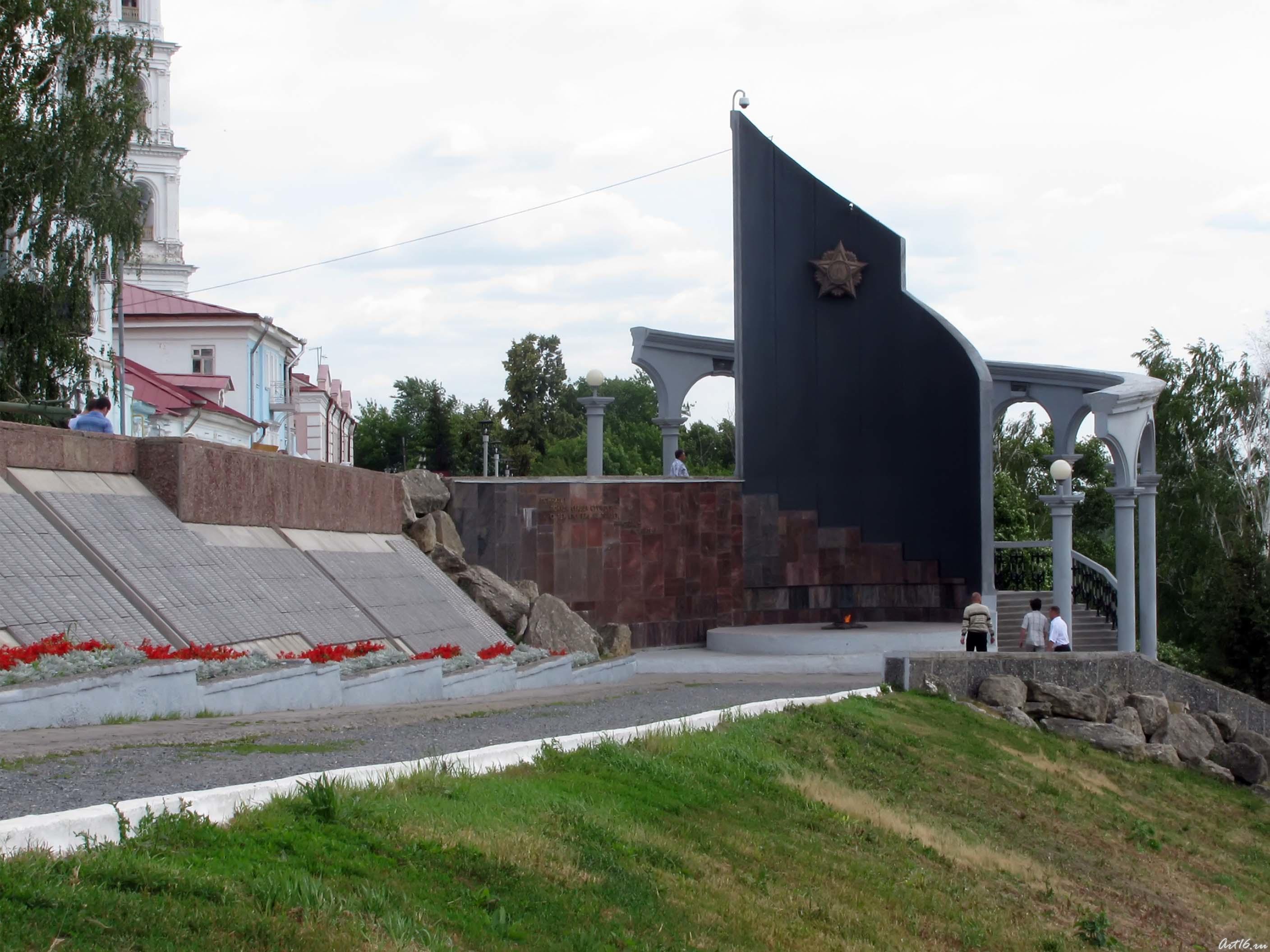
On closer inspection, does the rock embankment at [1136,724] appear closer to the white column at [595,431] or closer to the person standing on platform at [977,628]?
the person standing on platform at [977,628]

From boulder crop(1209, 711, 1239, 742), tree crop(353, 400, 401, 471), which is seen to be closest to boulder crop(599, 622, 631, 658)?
boulder crop(1209, 711, 1239, 742)

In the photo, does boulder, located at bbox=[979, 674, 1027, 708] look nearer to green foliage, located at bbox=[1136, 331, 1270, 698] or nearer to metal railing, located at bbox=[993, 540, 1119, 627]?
metal railing, located at bbox=[993, 540, 1119, 627]

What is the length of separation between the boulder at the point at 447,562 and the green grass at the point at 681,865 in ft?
25.8

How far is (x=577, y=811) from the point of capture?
705cm

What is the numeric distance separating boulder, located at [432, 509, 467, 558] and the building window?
2877 cm

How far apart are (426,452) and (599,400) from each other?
5272 cm

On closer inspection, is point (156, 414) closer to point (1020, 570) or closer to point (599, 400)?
point (599, 400)

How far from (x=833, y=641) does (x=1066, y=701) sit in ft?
14.3

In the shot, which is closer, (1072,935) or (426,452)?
(1072,935)

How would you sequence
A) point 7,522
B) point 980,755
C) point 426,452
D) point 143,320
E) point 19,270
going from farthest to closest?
point 426,452
point 143,320
point 19,270
point 980,755
point 7,522

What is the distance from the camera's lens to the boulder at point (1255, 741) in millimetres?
20422

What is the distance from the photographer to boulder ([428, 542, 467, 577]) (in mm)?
20047

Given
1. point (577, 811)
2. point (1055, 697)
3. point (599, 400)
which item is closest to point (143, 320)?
point (599, 400)

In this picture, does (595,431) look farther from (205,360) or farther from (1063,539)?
(205,360)
